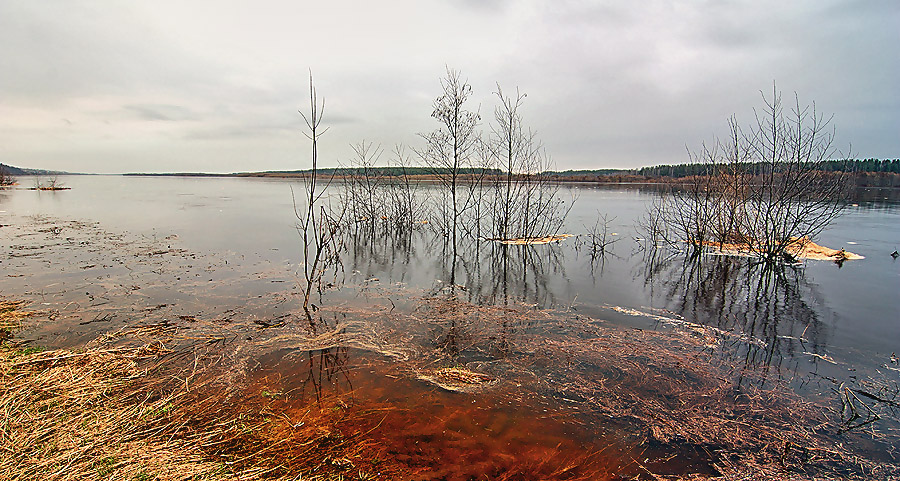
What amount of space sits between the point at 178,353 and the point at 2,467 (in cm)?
237

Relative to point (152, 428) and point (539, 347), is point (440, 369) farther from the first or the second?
point (152, 428)

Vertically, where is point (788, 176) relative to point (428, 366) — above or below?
above

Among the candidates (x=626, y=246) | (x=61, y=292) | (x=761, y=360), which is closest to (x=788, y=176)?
(x=626, y=246)

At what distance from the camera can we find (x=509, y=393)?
14.3 ft

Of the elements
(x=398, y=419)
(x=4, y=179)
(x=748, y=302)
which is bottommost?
(x=398, y=419)

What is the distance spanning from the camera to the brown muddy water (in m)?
3.54

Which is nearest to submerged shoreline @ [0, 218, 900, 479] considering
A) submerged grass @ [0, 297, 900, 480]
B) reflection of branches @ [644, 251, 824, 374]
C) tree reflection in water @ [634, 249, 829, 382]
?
submerged grass @ [0, 297, 900, 480]

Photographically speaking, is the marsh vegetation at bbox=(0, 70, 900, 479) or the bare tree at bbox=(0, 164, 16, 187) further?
the bare tree at bbox=(0, 164, 16, 187)

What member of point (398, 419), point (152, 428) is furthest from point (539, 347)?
point (152, 428)

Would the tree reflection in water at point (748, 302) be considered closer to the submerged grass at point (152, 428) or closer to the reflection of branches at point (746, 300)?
the reflection of branches at point (746, 300)

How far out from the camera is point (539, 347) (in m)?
5.54

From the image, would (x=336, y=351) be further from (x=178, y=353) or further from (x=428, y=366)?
(x=178, y=353)

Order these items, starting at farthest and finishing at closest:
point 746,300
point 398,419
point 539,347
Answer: point 746,300 < point 539,347 < point 398,419

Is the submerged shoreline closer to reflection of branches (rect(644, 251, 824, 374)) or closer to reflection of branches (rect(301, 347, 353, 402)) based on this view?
reflection of branches (rect(301, 347, 353, 402))
